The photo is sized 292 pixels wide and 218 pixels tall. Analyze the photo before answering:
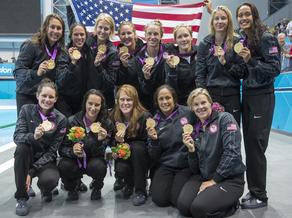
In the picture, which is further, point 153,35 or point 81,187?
point 81,187

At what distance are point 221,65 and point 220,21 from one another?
391mm

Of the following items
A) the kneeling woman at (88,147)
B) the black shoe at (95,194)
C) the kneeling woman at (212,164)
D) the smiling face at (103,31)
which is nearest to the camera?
the kneeling woman at (212,164)

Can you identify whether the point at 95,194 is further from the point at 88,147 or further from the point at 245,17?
the point at 245,17

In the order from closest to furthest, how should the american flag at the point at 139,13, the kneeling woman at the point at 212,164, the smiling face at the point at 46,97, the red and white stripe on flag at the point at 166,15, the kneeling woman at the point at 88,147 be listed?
the kneeling woman at the point at 212,164
the smiling face at the point at 46,97
the kneeling woman at the point at 88,147
the american flag at the point at 139,13
the red and white stripe on flag at the point at 166,15

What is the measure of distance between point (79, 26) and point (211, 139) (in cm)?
174

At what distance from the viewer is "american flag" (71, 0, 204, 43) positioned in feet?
18.1

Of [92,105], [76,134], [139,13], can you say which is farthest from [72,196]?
[139,13]

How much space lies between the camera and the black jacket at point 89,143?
3547 millimetres

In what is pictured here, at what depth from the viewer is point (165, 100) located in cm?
348

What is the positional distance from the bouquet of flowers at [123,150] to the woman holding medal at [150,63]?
2.27 ft

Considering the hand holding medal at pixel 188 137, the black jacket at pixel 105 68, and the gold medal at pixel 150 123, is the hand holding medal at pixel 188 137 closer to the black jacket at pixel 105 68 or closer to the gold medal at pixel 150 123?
the gold medal at pixel 150 123

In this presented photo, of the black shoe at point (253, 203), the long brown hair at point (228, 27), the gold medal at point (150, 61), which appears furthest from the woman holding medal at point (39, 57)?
the black shoe at point (253, 203)

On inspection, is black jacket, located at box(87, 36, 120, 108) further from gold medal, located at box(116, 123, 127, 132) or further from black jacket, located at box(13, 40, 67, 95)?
gold medal, located at box(116, 123, 127, 132)

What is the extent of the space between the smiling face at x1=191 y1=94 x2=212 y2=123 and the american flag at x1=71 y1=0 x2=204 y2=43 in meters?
2.60
